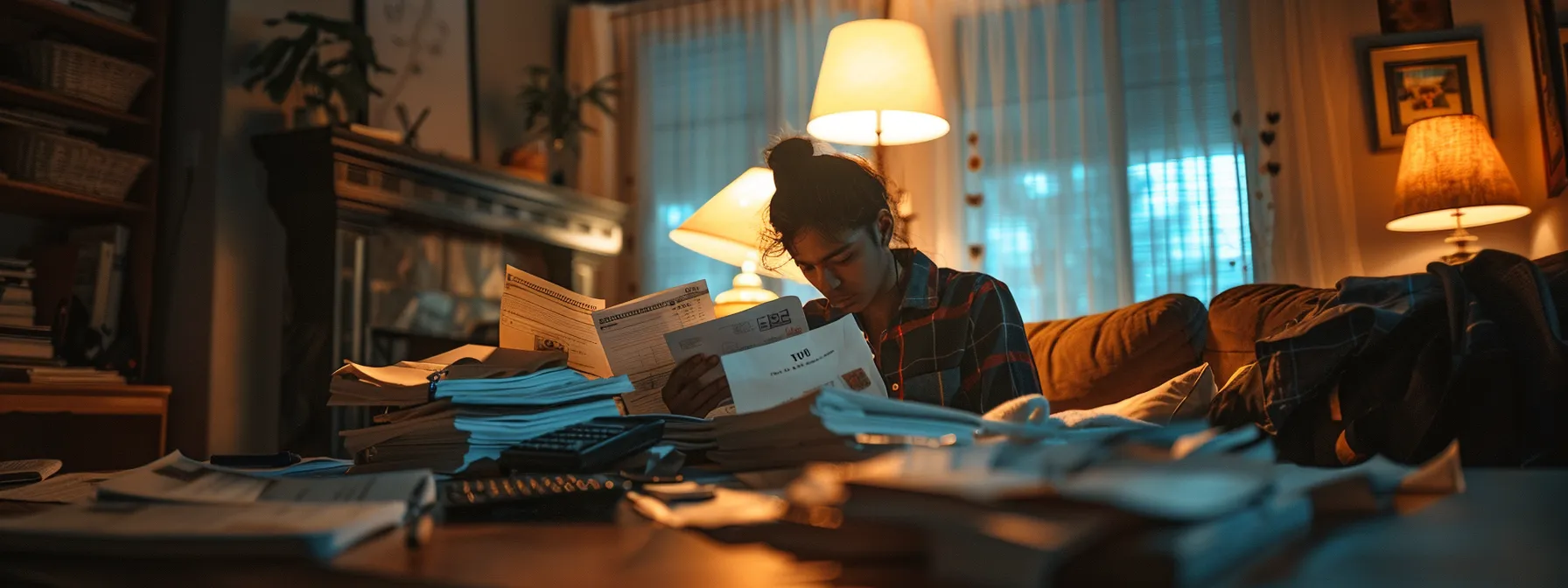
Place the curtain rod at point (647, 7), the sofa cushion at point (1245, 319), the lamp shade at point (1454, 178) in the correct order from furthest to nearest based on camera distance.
Answer: the curtain rod at point (647, 7) → the lamp shade at point (1454, 178) → the sofa cushion at point (1245, 319)

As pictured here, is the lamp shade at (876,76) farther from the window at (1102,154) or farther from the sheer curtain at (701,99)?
the sheer curtain at (701,99)

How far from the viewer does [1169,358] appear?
2.04m

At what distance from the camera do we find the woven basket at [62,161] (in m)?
2.62

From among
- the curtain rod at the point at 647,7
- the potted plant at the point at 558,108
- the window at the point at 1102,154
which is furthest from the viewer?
the curtain rod at the point at 647,7

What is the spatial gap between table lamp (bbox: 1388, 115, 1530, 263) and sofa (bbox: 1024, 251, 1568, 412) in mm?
960

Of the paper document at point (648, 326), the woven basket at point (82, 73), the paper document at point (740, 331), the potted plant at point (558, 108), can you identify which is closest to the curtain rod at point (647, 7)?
the potted plant at point (558, 108)

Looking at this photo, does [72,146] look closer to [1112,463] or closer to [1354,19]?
[1112,463]

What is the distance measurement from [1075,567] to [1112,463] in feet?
0.19

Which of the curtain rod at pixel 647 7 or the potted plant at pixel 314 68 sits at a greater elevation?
the curtain rod at pixel 647 7

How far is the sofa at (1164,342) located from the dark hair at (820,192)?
56 centimetres

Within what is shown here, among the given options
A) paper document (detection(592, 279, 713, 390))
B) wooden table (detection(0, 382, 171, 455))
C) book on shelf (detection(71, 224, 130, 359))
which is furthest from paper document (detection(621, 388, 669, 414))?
book on shelf (detection(71, 224, 130, 359))

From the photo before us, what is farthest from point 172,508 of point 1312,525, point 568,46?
point 568,46

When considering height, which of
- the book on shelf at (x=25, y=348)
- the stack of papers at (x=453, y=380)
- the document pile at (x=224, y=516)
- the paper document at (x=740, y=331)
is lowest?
the document pile at (x=224, y=516)

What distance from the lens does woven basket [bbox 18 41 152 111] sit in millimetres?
2656
